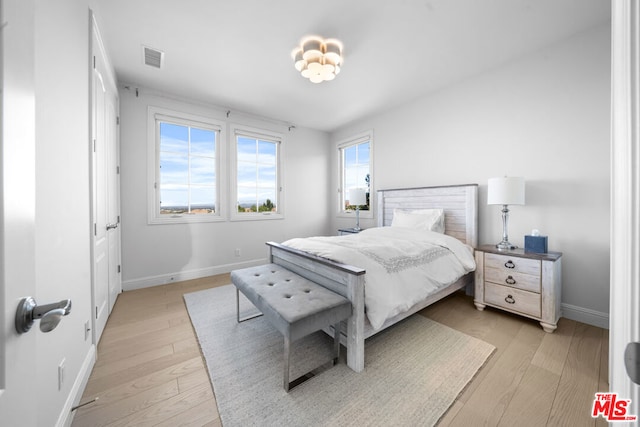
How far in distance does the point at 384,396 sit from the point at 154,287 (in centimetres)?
314

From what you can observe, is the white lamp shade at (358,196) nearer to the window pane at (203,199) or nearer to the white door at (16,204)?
the window pane at (203,199)

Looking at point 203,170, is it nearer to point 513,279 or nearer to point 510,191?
point 510,191

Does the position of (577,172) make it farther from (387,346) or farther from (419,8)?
(387,346)

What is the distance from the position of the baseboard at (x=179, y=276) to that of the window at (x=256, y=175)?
2.61 ft

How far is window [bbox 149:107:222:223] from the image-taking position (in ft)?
10.8

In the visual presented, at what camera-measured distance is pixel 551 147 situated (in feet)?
7.77

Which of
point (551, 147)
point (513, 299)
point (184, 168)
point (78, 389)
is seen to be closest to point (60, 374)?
point (78, 389)

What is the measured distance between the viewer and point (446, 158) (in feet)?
10.4

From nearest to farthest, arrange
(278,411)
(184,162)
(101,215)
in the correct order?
(278,411) < (101,215) < (184,162)

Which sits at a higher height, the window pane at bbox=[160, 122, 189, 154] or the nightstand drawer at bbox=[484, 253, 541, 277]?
the window pane at bbox=[160, 122, 189, 154]

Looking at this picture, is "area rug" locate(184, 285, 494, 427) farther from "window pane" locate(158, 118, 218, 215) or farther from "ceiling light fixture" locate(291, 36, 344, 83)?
"ceiling light fixture" locate(291, 36, 344, 83)

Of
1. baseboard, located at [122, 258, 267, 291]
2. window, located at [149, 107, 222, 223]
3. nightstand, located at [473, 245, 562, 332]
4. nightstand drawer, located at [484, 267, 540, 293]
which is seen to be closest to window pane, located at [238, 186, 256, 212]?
window, located at [149, 107, 222, 223]

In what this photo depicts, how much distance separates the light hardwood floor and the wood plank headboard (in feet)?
3.09

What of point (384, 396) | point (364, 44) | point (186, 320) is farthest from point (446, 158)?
point (186, 320)
